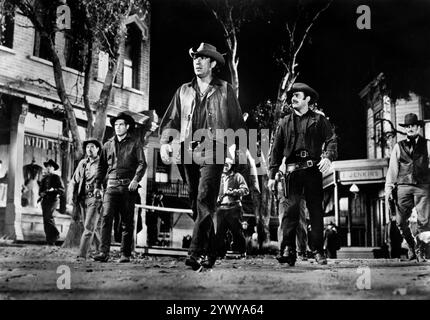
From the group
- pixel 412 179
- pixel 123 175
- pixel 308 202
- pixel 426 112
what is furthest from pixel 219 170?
pixel 426 112

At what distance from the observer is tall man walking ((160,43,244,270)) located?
451cm

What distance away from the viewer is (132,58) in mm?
7289

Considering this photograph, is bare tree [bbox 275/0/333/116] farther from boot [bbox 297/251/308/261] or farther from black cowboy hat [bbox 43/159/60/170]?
black cowboy hat [bbox 43/159/60/170]

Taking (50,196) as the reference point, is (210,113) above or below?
above

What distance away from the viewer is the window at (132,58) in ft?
23.4

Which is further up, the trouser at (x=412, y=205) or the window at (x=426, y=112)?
the window at (x=426, y=112)

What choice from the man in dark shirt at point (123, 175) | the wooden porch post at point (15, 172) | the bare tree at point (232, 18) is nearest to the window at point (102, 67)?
the wooden porch post at point (15, 172)

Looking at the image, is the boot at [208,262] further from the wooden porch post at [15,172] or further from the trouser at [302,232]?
the wooden porch post at [15,172]

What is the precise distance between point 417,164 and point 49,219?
4.16 meters

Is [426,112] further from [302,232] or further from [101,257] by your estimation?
[101,257]

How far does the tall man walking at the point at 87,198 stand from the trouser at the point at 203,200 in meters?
1.44

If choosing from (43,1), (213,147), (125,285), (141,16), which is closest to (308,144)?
(213,147)

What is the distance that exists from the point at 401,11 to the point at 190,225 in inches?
137

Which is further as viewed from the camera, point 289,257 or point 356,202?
point 356,202
